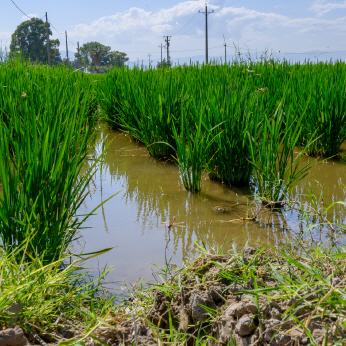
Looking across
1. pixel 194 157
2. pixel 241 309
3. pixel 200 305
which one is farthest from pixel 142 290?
pixel 194 157

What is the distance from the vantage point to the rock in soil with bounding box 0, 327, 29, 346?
1.38 m

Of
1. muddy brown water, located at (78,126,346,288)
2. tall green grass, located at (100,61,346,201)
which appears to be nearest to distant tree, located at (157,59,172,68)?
tall green grass, located at (100,61,346,201)

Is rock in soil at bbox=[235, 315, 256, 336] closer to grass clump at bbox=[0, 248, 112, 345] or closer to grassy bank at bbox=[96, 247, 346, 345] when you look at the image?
grassy bank at bbox=[96, 247, 346, 345]

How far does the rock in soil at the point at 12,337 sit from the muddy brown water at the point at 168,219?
2.15 ft

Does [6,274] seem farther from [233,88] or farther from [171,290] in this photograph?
[233,88]

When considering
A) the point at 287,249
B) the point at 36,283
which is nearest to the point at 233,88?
the point at 287,249

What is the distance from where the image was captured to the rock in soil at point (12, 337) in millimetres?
1378

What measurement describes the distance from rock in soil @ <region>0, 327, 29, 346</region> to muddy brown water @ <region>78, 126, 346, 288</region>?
0.66m

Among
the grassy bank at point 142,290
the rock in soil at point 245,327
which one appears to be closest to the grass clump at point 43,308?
the grassy bank at point 142,290

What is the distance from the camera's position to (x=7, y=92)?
14.4ft

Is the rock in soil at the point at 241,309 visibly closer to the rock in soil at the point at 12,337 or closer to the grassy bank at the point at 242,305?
the grassy bank at the point at 242,305

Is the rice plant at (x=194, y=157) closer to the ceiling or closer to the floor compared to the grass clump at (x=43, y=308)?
closer to the ceiling

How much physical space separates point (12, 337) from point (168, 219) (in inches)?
68.3

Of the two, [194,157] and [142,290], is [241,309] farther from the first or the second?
[194,157]
